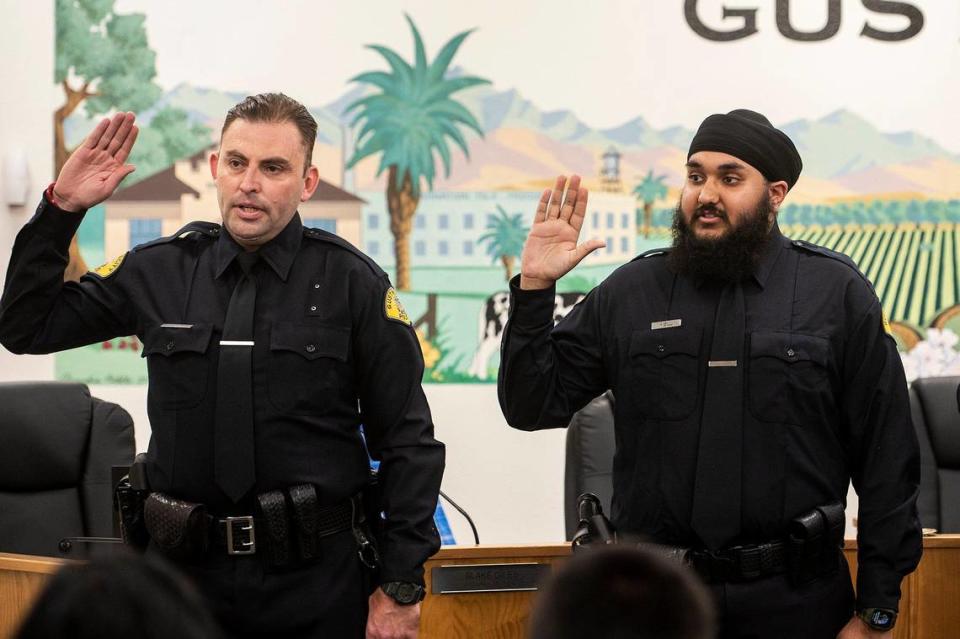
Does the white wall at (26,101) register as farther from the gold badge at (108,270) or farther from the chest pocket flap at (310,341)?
the chest pocket flap at (310,341)

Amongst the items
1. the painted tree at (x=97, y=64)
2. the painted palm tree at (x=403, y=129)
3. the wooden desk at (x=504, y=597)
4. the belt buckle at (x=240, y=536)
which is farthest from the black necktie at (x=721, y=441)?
the painted tree at (x=97, y=64)

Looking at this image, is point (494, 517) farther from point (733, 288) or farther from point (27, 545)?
point (733, 288)

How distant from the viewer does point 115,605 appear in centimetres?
73

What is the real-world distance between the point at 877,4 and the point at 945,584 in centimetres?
239

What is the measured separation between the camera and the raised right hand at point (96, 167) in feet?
6.95

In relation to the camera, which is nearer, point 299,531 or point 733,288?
point 299,531

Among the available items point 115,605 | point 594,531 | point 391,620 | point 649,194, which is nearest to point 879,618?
point 594,531

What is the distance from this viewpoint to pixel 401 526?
2096 millimetres

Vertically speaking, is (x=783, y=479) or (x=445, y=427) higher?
(x=783, y=479)

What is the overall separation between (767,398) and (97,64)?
9.63 feet

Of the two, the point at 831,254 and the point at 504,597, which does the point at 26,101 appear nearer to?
the point at 504,597

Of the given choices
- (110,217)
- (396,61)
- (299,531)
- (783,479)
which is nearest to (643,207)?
(396,61)

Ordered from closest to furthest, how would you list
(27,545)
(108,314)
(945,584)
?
1. (108,314)
2. (945,584)
3. (27,545)

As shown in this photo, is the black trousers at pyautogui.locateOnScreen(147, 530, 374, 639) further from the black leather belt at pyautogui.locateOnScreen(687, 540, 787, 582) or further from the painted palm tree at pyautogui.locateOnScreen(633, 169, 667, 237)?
the painted palm tree at pyautogui.locateOnScreen(633, 169, 667, 237)
